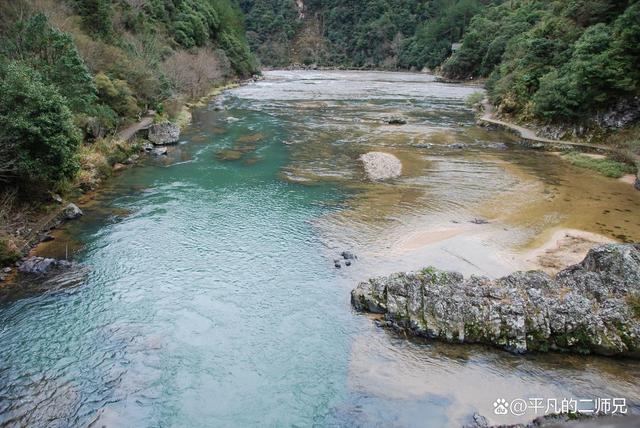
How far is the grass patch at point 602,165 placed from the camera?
27.9 m

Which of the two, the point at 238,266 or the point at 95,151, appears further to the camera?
the point at 95,151

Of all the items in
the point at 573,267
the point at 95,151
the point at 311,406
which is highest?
the point at 95,151

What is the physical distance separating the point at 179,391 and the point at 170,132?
93.8ft

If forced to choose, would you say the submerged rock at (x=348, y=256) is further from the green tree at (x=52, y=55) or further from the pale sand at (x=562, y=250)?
the green tree at (x=52, y=55)

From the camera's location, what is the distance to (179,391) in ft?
36.6

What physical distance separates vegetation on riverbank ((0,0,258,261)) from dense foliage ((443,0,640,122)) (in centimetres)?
3225

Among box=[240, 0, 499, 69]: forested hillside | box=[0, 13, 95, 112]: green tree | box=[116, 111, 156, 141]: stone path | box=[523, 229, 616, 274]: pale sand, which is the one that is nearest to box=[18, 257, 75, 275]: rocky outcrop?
box=[0, 13, 95, 112]: green tree

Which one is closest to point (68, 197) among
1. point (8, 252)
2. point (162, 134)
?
point (8, 252)

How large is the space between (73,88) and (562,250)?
2771 cm

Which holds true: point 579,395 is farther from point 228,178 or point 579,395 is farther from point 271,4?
point 271,4

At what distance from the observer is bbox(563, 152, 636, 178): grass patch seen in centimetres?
2792

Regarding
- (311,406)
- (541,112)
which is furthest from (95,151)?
(541,112)

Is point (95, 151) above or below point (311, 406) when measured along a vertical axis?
above

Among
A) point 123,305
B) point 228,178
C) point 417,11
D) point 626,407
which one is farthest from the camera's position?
point 417,11
